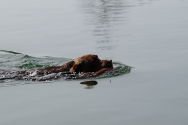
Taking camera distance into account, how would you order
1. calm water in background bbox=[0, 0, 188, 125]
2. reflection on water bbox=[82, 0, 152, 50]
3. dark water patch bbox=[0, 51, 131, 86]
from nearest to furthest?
calm water in background bbox=[0, 0, 188, 125]
dark water patch bbox=[0, 51, 131, 86]
reflection on water bbox=[82, 0, 152, 50]

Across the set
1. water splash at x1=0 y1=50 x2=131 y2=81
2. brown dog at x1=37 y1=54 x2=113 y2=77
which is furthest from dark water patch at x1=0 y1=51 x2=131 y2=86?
brown dog at x1=37 y1=54 x2=113 y2=77

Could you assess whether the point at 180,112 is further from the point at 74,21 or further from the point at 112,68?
the point at 74,21

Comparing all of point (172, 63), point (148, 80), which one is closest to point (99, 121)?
point (148, 80)

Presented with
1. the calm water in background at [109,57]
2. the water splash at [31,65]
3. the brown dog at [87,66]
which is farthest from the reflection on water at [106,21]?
the brown dog at [87,66]

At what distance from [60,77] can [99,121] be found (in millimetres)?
3616

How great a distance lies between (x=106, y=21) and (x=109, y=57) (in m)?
9.06

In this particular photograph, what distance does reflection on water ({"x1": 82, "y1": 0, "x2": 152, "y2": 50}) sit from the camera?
17425mm

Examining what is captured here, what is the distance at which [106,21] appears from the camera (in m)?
23.4

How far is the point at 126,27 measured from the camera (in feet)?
67.4

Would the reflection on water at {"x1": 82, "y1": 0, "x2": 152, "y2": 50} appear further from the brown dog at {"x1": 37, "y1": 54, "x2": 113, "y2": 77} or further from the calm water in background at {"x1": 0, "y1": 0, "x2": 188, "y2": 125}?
the brown dog at {"x1": 37, "y1": 54, "x2": 113, "y2": 77}

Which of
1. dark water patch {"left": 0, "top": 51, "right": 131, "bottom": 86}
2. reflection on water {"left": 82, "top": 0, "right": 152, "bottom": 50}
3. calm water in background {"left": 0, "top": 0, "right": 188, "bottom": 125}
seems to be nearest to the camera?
calm water in background {"left": 0, "top": 0, "right": 188, "bottom": 125}

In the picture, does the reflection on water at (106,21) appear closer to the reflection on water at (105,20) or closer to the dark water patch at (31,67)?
the reflection on water at (105,20)

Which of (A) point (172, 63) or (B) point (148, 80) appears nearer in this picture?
(B) point (148, 80)

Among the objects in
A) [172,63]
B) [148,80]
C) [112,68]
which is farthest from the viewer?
[172,63]
